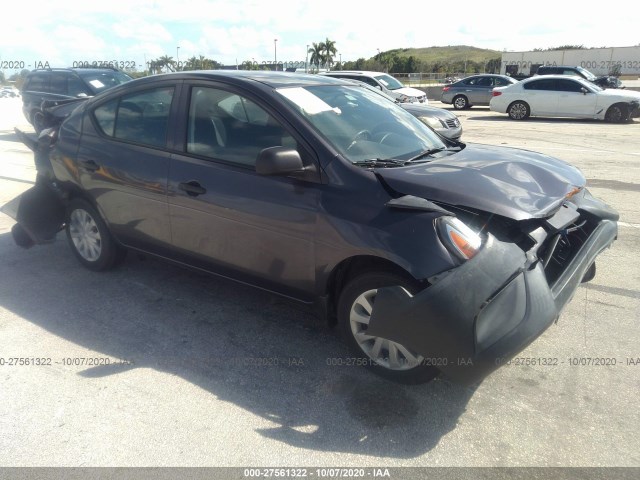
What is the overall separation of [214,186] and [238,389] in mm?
1381

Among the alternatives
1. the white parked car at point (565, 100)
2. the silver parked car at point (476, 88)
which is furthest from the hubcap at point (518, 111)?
the silver parked car at point (476, 88)

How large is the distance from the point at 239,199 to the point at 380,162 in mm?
964

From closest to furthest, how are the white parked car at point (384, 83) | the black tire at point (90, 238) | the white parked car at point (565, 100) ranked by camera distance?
1. the black tire at point (90, 238)
2. the white parked car at point (384, 83)
3. the white parked car at point (565, 100)

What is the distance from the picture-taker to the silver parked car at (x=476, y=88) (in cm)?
2264

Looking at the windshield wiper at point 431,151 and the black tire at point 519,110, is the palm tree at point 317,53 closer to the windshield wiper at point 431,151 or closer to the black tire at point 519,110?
the black tire at point 519,110

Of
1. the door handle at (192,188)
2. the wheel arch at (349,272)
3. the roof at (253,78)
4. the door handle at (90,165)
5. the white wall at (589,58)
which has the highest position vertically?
the white wall at (589,58)

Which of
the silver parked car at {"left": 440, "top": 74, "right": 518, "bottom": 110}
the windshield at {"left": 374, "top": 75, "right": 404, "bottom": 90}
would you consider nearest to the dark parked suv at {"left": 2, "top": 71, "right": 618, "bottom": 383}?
the windshield at {"left": 374, "top": 75, "right": 404, "bottom": 90}

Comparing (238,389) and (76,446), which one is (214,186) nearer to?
(238,389)

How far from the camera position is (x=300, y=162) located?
10.6ft

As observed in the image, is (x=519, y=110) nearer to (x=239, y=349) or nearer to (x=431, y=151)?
(x=431, y=151)

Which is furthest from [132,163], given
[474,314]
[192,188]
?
[474,314]

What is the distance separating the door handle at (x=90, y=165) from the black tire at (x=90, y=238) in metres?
0.34

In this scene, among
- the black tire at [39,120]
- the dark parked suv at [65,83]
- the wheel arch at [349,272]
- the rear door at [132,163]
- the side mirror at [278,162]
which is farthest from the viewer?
the dark parked suv at [65,83]

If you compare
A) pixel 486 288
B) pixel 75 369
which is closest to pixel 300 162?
pixel 486 288
